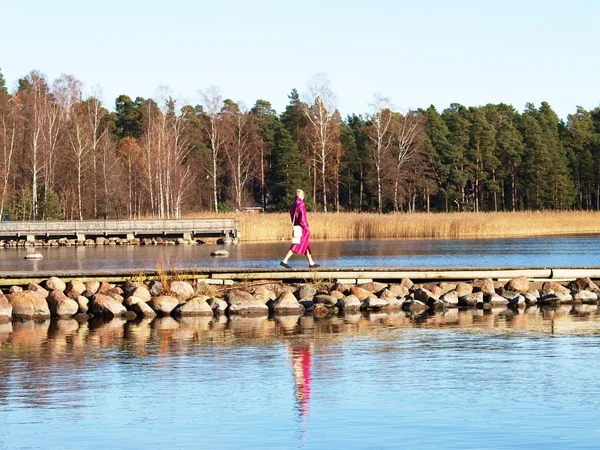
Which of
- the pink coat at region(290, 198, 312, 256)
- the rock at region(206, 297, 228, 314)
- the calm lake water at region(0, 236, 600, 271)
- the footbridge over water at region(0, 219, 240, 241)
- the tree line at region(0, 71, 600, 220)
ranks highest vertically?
the tree line at region(0, 71, 600, 220)

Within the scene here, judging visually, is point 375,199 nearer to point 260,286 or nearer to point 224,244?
point 224,244

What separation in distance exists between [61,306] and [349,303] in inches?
206

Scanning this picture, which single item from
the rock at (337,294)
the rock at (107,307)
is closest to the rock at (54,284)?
the rock at (107,307)

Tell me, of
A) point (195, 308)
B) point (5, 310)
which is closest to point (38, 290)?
point (5, 310)

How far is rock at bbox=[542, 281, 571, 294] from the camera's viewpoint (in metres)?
20.5

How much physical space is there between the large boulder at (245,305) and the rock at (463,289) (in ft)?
12.5

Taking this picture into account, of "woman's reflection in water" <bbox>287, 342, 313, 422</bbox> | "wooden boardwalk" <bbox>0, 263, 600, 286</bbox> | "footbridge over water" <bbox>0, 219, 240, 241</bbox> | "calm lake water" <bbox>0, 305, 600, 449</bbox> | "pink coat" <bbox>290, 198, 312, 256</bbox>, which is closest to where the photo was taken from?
"calm lake water" <bbox>0, 305, 600, 449</bbox>

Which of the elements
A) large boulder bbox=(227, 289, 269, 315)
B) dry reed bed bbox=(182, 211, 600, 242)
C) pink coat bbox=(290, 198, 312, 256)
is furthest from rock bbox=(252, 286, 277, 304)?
dry reed bed bbox=(182, 211, 600, 242)

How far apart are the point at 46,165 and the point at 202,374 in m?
52.8

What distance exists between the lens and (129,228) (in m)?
52.8

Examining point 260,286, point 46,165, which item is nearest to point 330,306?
point 260,286

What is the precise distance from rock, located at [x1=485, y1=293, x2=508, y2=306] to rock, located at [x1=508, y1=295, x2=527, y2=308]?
112mm

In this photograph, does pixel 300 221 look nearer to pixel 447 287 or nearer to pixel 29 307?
pixel 447 287

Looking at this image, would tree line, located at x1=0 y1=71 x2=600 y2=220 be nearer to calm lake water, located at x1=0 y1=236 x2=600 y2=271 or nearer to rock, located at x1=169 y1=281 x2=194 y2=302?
calm lake water, located at x1=0 y1=236 x2=600 y2=271
